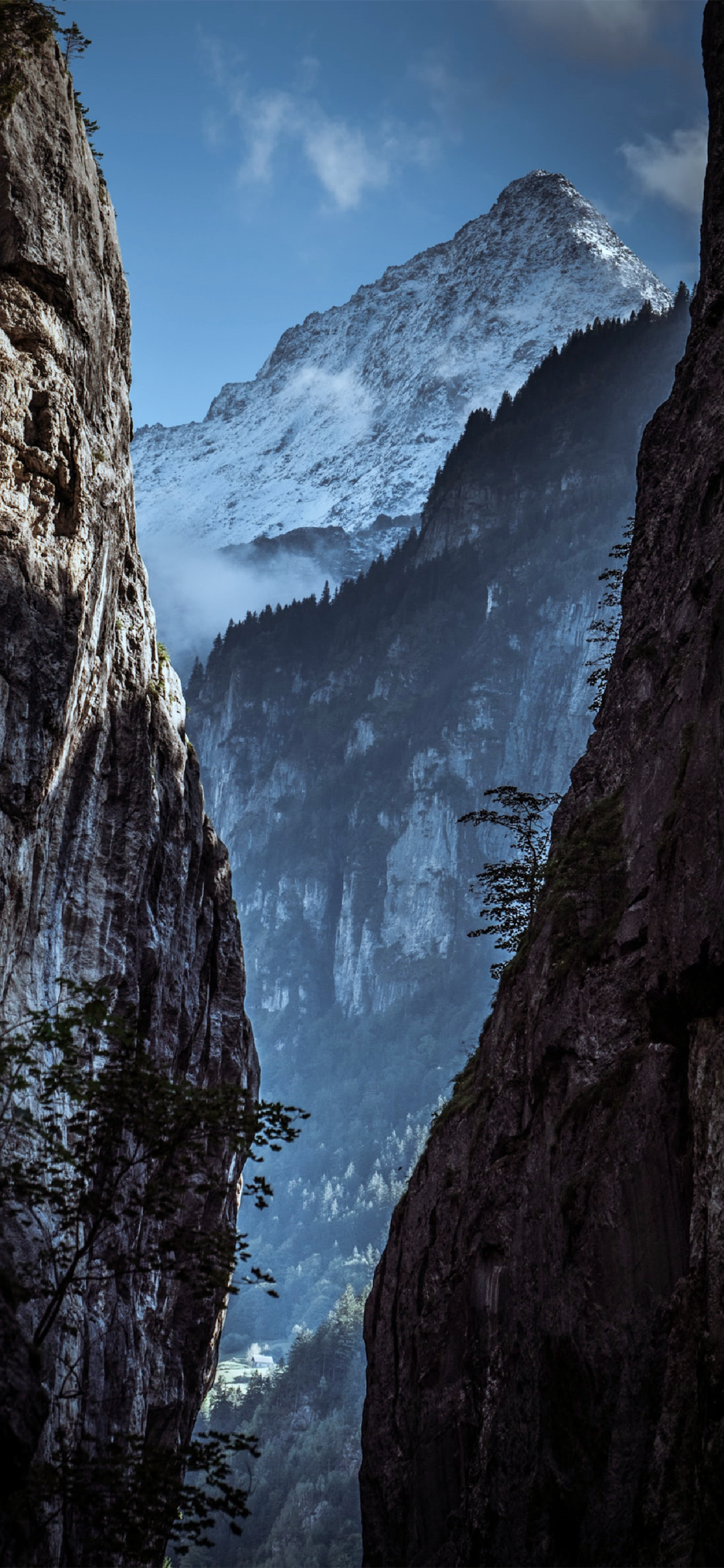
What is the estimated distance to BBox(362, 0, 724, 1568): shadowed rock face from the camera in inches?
543

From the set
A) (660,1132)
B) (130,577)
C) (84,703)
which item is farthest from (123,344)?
(660,1132)

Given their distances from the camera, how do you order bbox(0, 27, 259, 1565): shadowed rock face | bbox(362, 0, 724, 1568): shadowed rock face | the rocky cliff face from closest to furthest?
bbox(362, 0, 724, 1568): shadowed rock face
bbox(0, 27, 259, 1565): shadowed rock face
the rocky cliff face

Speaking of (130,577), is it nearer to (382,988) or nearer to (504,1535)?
(504,1535)

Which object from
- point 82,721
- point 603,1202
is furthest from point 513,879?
point 603,1202

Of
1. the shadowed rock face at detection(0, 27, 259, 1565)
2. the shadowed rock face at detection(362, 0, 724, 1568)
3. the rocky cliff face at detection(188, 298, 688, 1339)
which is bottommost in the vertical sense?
the shadowed rock face at detection(362, 0, 724, 1568)

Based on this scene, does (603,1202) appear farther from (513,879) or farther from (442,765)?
(442,765)

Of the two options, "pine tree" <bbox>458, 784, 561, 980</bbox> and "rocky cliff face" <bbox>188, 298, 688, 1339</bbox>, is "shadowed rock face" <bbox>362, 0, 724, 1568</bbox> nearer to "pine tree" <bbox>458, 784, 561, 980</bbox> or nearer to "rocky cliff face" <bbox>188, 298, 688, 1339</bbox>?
"pine tree" <bbox>458, 784, 561, 980</bbox>

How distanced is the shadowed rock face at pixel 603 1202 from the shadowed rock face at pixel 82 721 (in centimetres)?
491

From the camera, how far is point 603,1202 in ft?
53.1

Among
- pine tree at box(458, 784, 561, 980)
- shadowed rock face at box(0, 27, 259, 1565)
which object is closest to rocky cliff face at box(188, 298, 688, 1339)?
pine tree at box(458, 784, 561, 980)

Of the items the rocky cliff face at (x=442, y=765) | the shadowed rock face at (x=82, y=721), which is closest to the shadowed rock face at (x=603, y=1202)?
the shadowed rock face at (x=82, y=721)

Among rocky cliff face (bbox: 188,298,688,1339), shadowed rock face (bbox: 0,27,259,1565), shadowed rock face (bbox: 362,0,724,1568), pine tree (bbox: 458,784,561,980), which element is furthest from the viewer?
rocky cliff face (bbox: 188,298,688,1339)

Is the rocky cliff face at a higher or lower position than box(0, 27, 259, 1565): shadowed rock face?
higher

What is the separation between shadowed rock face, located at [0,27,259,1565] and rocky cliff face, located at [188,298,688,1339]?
14163 cm
